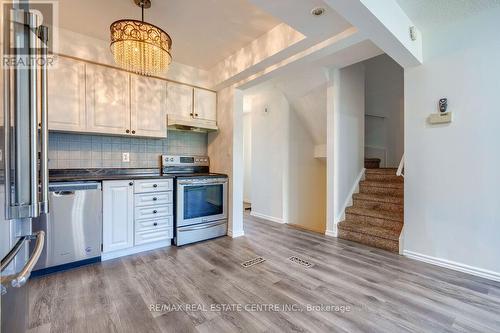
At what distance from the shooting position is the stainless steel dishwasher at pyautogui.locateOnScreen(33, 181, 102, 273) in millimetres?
2234

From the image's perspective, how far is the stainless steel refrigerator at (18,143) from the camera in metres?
0.71

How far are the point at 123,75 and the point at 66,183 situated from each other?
146 centimetres

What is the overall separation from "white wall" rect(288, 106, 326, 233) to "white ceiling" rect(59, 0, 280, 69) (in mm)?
2201

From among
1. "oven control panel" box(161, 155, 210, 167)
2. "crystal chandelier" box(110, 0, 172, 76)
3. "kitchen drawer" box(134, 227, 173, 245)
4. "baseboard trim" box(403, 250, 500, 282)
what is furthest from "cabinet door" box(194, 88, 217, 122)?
"baseboard trim" box(403, 250, 500, 282)

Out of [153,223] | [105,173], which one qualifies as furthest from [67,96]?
[153,223]

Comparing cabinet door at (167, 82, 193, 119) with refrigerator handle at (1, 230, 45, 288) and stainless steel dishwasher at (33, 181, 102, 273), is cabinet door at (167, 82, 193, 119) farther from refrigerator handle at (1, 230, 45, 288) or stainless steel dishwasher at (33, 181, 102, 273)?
refrigerator handle at (1, 230, 45, 288)

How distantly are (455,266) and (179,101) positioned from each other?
3854mm

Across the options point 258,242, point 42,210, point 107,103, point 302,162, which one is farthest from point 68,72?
point 302,162

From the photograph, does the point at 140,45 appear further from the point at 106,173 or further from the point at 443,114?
the point at 443,114

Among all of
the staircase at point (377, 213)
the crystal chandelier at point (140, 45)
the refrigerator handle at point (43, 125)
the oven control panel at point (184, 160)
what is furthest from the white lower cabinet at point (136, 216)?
the staircase at point (377, 213)

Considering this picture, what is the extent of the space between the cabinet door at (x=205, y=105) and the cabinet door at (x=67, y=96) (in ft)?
4.67

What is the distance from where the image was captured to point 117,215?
2658 millimetres

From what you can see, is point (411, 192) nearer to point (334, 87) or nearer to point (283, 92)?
point (334, 87)

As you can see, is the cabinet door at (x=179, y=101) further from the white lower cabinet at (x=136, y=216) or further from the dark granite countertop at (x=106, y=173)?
the white lower cabinet at (x=136, y=216)
